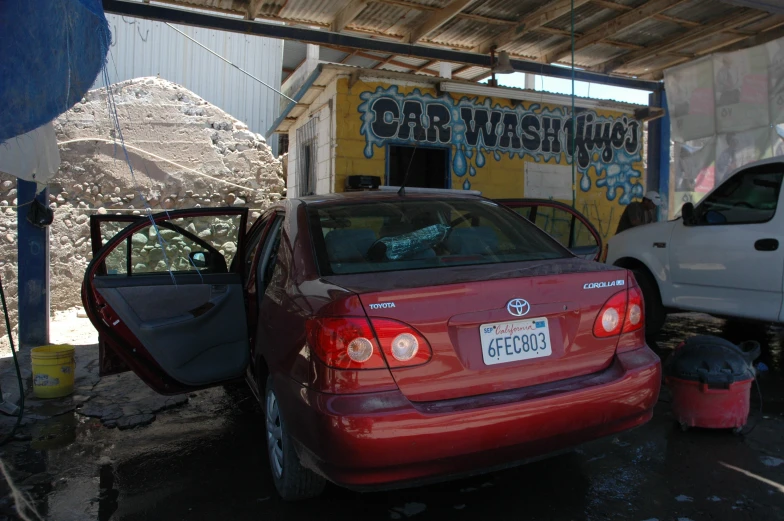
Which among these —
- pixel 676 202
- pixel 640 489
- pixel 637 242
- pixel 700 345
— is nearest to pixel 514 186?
pixel 676 202

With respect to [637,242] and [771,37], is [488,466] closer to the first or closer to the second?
[637,242]

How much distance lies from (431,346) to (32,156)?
3.66 meters

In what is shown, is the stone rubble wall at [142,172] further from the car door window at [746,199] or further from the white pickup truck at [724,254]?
the car door window at [746,199]

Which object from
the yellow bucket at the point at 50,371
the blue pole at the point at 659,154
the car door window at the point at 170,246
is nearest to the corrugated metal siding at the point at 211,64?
the car door window at the point at 170,246

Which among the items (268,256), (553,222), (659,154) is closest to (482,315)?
(268,256)

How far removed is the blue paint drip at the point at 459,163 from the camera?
9141 mm

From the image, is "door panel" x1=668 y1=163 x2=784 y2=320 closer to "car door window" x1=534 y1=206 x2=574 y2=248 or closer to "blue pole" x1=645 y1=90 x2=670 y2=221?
"car door window" x1=534 y1=206 x2=574 y2=248

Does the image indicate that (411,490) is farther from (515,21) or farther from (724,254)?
(515,21)

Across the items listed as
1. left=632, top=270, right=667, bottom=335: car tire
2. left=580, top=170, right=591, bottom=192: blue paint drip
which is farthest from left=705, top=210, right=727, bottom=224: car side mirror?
Answer: left=580, top=170, right=591, bottom=192: blue paint drip

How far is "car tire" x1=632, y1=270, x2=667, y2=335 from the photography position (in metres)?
6.20

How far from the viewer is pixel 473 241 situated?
328cm

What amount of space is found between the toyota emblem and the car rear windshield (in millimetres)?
453

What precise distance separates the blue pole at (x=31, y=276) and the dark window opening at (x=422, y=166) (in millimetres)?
4485

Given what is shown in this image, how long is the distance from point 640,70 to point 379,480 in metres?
9.49
